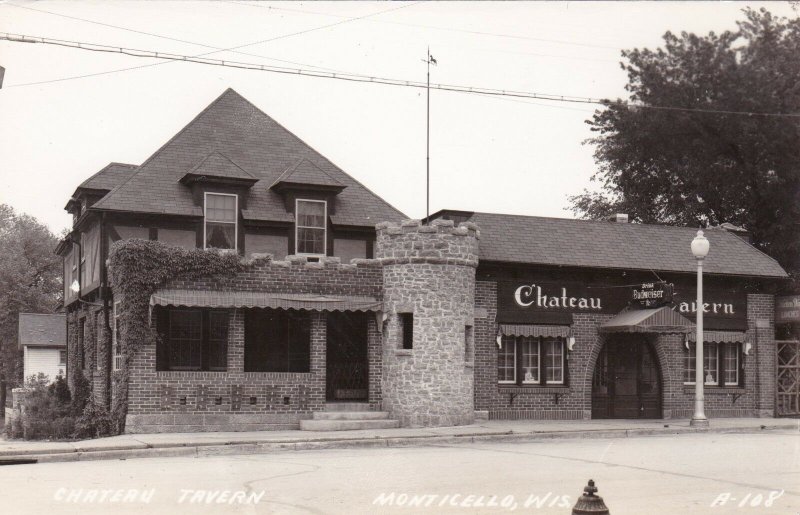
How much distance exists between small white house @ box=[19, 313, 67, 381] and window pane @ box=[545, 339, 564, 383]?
29.6 meters

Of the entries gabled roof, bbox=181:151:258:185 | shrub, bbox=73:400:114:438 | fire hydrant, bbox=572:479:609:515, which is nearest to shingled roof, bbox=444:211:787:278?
gabled roof, bbox=181:151:258:185

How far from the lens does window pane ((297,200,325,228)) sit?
2583 cm

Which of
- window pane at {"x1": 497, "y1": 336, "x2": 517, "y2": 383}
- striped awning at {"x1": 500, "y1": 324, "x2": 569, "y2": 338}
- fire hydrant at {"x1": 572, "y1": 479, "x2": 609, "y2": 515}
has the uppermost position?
striped awning at {"x1": 500, "y1": 324, "x2": 569, "y2": 338}

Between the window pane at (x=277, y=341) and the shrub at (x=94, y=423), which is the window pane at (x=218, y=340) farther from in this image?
the shrub at (x=94, y=423)

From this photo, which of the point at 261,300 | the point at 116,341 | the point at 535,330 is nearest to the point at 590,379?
the point at 535,330

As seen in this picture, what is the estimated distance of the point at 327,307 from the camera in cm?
2239

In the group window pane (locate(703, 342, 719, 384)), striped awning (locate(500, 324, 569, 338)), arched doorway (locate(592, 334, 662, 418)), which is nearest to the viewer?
striped awning (locate(500, 324, 569, 338))

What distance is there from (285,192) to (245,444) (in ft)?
30.9

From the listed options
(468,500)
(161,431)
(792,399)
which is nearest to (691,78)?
(792,399)

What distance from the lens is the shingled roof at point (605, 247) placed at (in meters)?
25.4

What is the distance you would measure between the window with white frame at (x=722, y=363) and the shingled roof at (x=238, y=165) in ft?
31.8

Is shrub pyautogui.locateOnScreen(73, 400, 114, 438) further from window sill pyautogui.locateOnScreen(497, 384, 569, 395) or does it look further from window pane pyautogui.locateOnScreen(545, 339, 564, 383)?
window pane pyautogui.locateOnScreen(545, 339, 564, 383)

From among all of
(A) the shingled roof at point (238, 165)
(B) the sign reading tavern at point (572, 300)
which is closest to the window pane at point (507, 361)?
(B) the sign reading tavern at point (572, 300)

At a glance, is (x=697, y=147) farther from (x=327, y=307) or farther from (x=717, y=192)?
(x=327, y=307)
